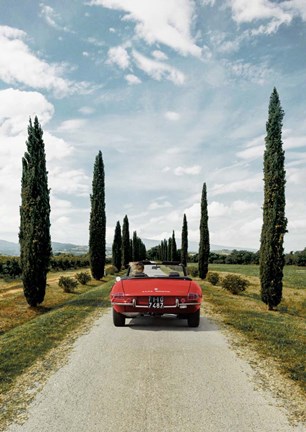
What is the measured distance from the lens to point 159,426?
375cm

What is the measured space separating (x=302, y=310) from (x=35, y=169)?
43.0ft

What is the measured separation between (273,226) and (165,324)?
7.97 m

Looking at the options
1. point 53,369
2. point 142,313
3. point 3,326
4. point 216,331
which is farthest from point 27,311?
point 53,369

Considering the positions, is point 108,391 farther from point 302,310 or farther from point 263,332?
point 302,310

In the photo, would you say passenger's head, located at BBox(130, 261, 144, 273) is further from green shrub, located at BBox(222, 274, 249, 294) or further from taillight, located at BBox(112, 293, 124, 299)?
green shrub, located at BBox(222, 274, 249, 294)

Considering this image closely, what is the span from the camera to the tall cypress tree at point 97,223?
30812 millimetres

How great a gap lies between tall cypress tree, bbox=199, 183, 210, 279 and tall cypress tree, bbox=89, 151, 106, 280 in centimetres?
879

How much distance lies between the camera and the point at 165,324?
962 centimetres

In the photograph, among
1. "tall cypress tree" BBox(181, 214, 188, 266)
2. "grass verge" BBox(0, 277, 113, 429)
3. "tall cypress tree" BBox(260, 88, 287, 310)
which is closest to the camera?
"grass verge" BBox(0, 277, 113, 429)

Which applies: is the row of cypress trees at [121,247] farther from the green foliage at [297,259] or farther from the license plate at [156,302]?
the license plate at [156,302]

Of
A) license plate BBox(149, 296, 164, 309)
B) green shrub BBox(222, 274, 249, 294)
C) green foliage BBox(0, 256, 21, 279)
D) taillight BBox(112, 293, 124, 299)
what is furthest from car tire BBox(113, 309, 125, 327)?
green foliage BBox(0, 256, 21, 279)

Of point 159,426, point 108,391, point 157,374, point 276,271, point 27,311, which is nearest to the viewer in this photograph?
point 159,426

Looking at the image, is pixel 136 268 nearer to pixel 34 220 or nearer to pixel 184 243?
pixel 34 220

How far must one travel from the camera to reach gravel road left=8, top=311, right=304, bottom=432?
3.84m
